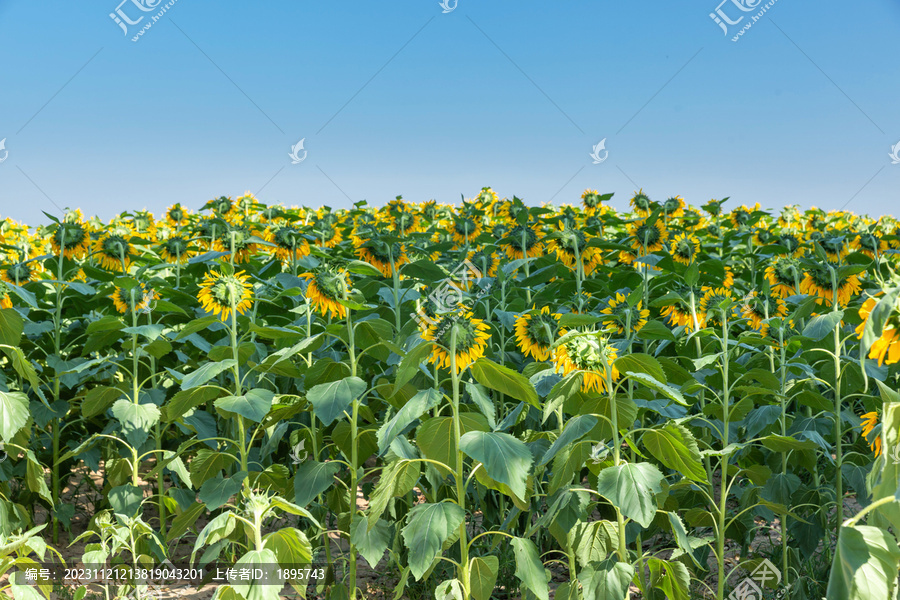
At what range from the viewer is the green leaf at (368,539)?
270 centimetres

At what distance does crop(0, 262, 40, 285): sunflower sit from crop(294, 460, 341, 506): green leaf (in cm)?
254

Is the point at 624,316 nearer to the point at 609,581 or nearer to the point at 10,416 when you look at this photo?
the point at 609,581

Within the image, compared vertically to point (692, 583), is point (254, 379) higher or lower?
higher

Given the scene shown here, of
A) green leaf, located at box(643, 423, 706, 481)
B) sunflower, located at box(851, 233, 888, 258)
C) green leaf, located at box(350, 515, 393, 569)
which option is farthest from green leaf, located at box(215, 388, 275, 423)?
sunflower, located at box(851, 233, 888, 258)

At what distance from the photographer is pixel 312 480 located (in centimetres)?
301

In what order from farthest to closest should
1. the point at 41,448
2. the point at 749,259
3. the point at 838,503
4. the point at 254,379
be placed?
the point at 749,259 < the point at 41,448 < the point at 254,379 < the point at 838,503

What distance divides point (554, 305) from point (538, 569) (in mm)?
2288

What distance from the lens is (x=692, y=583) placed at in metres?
3.53

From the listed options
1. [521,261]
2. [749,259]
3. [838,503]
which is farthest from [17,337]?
[749,259]

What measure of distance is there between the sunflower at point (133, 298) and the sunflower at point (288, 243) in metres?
0.79

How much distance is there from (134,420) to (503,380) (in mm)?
1898

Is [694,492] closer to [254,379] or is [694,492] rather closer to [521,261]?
[521,261]

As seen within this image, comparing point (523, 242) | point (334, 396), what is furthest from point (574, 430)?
point (523, 242)

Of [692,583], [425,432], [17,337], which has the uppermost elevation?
[17,337]
